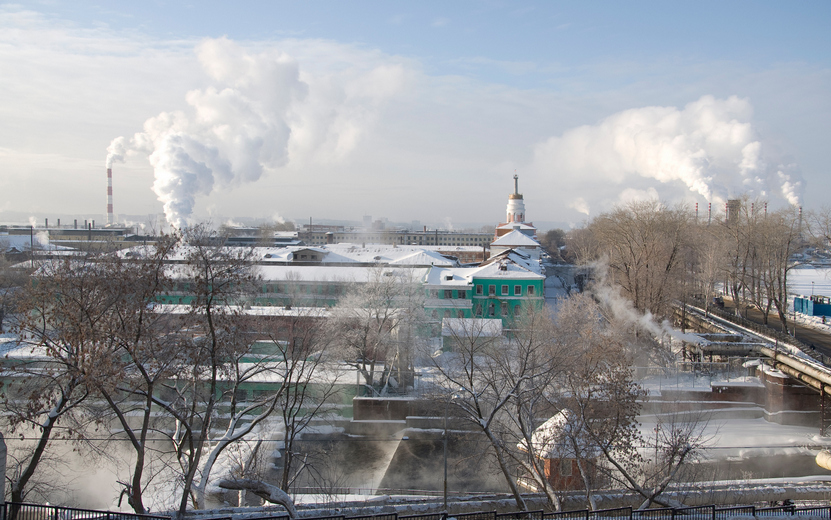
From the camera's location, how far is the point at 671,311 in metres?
27.0

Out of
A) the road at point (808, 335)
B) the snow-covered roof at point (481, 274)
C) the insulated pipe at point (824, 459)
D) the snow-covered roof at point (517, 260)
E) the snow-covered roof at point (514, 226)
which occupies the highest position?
the snow-covered roof at point (514, 226)

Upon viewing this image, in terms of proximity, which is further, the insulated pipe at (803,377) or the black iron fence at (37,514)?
the insulated pipe at (803,377)

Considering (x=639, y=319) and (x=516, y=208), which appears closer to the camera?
(x=639, y=319)

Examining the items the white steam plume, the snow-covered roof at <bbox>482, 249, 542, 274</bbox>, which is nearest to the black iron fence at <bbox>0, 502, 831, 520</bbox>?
the white steam plume

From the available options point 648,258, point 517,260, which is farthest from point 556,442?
point 517,260

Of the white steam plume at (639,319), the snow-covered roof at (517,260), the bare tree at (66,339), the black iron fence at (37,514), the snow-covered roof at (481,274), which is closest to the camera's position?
the black iron fence at (37,514)

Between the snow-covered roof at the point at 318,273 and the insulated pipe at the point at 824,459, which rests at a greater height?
the snow-covered roof at the point at 318,273

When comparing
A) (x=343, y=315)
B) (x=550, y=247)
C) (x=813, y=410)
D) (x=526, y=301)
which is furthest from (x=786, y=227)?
(x=550, y=247)

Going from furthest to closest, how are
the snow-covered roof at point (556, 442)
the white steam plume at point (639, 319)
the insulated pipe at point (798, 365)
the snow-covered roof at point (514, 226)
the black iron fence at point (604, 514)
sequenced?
the snow-covered roof at point (514, 226) < the white steam plume at point (639, 319) < the insulated pipe at point (798, 365) < the snow-covered roof at point (556, 442) < the black iron fence at point (604, 514)

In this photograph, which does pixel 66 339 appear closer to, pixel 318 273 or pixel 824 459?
pixel 824 459

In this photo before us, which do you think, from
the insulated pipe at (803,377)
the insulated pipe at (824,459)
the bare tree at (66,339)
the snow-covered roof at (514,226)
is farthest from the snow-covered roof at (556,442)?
the snow-covered roof at (514,226)

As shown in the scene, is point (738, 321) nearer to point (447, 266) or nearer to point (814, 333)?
point (814, 333)

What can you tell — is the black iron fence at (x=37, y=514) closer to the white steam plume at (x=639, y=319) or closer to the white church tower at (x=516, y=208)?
the white steam plume at (x=639, y=319)

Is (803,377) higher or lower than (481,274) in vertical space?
lower
